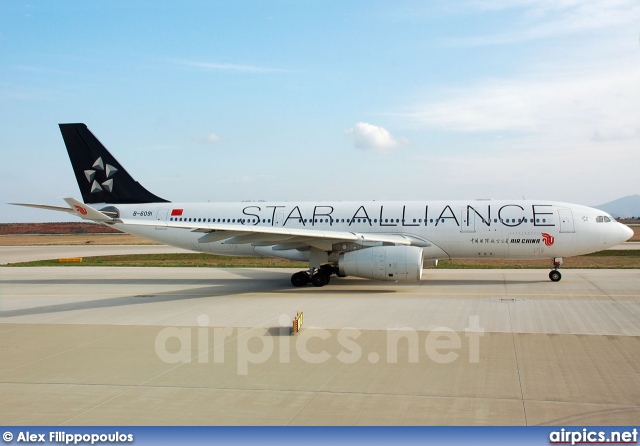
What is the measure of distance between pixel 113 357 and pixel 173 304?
23.1 feet

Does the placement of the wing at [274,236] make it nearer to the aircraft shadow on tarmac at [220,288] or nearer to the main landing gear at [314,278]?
the main landing gear at [314,278]

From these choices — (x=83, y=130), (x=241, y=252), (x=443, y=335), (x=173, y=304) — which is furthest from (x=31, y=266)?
(x=443, y=335)

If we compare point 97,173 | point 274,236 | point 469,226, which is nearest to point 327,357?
point 274,236

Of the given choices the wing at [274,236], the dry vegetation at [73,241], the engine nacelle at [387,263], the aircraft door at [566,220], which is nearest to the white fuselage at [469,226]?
the aircraft door at [566,220]

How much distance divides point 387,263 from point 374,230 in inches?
148

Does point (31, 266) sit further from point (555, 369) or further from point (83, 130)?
point (555, 369)

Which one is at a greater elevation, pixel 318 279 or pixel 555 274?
pixel 555 274

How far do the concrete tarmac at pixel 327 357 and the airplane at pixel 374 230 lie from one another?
1.61 meters

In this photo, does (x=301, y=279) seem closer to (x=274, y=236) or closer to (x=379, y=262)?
(x=274, y=236)

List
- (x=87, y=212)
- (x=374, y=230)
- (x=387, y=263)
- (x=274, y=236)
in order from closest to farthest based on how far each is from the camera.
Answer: (x=87, y=212)
(x=387, y=263)
(x=274, y=236)
(x=374, y=230)

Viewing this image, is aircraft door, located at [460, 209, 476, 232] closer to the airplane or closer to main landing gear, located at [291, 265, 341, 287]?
the airplane

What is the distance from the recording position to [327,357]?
37.7 feet

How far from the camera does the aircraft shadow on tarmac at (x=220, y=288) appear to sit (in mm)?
18953

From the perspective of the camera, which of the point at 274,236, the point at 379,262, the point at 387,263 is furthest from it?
the point at 274,236
